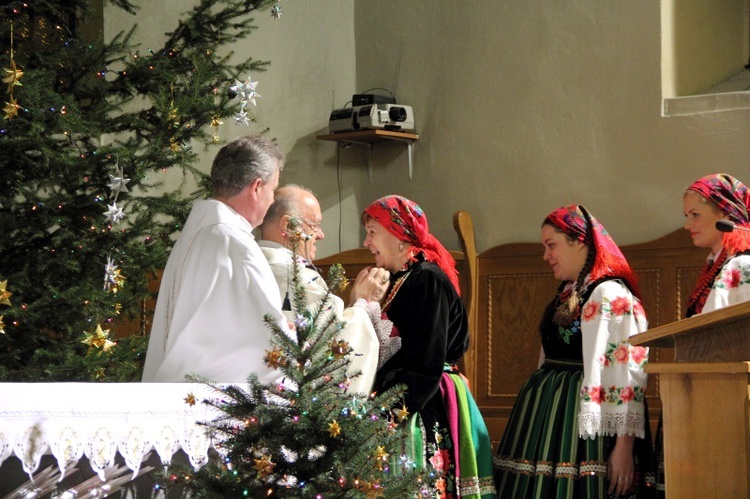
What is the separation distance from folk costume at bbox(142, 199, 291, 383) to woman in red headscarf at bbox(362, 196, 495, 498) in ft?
2.90

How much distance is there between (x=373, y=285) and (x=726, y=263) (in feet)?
4.36

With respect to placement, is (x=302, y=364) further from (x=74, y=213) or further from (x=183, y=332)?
(x=74, y=213)

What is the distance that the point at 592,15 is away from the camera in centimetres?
628

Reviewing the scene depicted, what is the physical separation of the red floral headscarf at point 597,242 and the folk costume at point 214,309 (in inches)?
63.5

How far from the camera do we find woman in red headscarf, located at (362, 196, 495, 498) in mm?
3709

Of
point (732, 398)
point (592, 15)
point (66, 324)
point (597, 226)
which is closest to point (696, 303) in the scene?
point (597, 226)

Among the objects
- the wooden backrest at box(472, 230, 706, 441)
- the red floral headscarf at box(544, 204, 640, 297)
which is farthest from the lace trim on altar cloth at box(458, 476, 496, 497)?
the wooden backrest at box(472, 230, 706, 441)

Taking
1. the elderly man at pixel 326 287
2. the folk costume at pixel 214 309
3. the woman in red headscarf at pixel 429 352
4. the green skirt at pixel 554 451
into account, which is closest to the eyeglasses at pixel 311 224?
the elderly man at pixel 326 287

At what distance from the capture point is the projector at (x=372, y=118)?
676cm

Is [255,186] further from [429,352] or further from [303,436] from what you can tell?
[303,436]

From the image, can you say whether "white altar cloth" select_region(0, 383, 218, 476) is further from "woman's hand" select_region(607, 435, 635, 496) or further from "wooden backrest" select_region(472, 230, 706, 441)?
"wooden backrest" select_region(472, 230, 706, 441)

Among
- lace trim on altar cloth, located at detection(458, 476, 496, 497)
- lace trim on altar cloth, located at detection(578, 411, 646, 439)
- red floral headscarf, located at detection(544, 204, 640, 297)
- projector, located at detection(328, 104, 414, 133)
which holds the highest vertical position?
projector, located at detection(328, 104, 414, 133)

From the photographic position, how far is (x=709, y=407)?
2.72m

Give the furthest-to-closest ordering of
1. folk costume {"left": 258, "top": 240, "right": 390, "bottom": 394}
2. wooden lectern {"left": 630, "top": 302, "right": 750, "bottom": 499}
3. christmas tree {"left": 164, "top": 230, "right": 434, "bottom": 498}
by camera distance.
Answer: folk costume {"left": 258, "top": 240, "right": 390, "bottom": 394}, wooden lectern {"left": 630, "top": 302, "right": 750, "bottom": 499}, christmas tree {"left": 164, "top": 230, "right": 434, "bottom": 498}
